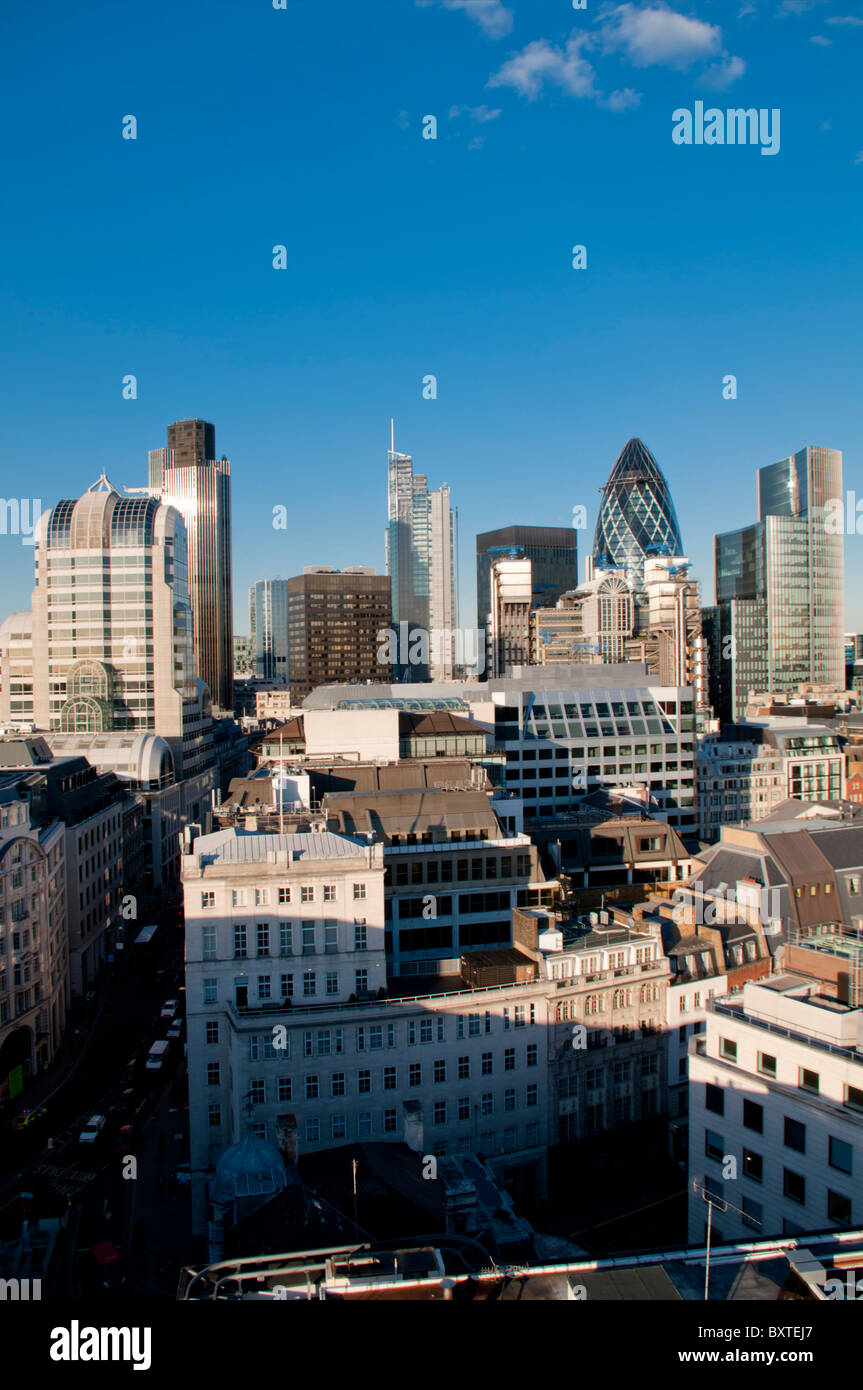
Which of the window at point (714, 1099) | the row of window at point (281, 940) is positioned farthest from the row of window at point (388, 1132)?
the window at point (714, 1099)

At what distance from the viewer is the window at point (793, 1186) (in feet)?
109

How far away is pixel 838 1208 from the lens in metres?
31.9

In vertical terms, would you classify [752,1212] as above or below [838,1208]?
below

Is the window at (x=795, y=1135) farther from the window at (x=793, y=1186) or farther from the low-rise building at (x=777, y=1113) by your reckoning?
the window at (x=793, y=1186)

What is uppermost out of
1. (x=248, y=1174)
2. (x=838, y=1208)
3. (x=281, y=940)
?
(x=281, y=940)

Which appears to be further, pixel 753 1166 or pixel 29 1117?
pixel 29 1117

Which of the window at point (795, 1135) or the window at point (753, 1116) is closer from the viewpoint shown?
the window at point (795, 1135)

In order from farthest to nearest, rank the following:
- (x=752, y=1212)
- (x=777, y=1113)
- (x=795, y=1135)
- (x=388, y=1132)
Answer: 1. (x=388, y=1132)
2. (x=752, y=1212)
3. (x=777, y=1113)
4. (x=795, y=1135)

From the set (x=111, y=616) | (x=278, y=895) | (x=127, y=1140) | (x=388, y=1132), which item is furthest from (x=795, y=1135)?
(x=111, y=616)

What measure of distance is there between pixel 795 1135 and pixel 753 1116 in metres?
2.05

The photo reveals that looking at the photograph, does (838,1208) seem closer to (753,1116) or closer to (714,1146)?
(753,1116)

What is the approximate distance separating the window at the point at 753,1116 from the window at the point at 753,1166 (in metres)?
0.92

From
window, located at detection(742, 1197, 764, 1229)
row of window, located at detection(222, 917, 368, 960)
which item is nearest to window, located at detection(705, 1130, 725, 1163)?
window, located at detection(742, 1197, 764, 1229)

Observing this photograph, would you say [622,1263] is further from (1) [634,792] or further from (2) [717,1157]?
(1) [634,792]
